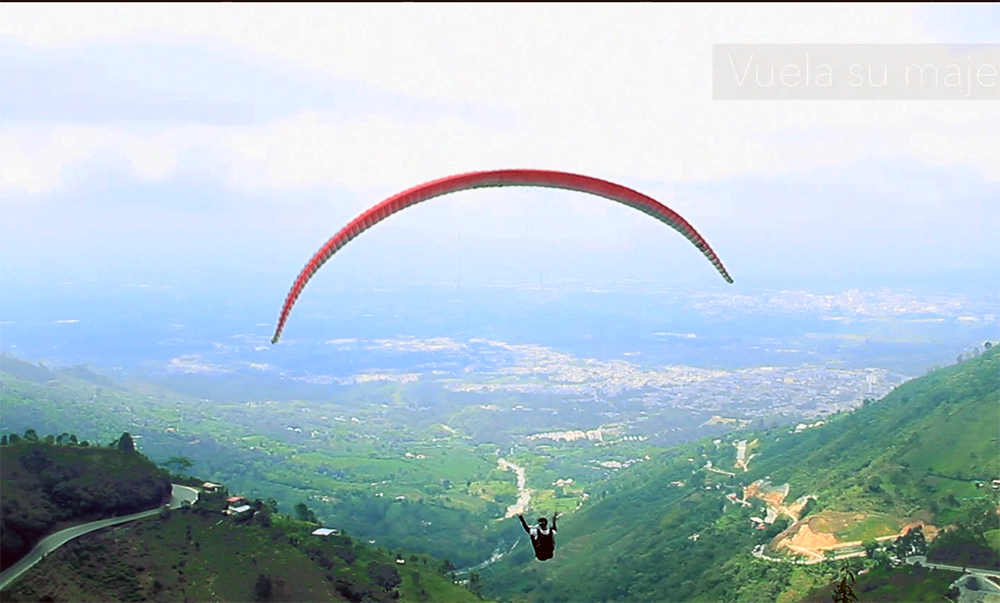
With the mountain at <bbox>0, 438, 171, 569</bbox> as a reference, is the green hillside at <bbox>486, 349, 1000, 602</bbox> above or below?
below

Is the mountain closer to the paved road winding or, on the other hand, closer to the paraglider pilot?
the paved road winding

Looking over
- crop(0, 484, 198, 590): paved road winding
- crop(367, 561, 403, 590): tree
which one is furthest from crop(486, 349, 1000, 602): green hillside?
crop(0, 484, 198, 590): paved road winding

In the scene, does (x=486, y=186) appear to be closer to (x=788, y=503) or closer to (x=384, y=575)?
(x=384, y=575)

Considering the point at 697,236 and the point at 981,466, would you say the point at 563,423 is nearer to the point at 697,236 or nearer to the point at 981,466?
the point at 981,466

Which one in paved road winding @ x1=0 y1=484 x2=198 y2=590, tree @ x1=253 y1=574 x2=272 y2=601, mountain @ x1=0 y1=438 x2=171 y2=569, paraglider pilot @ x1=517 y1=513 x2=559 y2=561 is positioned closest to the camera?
paraglider pilot @ x1=517 y1=513 x2=559 y2=561

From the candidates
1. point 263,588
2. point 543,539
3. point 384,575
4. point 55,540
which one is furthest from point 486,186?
point 384,575

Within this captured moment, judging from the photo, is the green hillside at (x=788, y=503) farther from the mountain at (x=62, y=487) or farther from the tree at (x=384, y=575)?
the mountain at (x=62, y=487)

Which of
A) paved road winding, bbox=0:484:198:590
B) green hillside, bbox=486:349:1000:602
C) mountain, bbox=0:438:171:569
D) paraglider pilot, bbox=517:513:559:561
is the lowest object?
green hillside, bbox=486:349:1000:602
